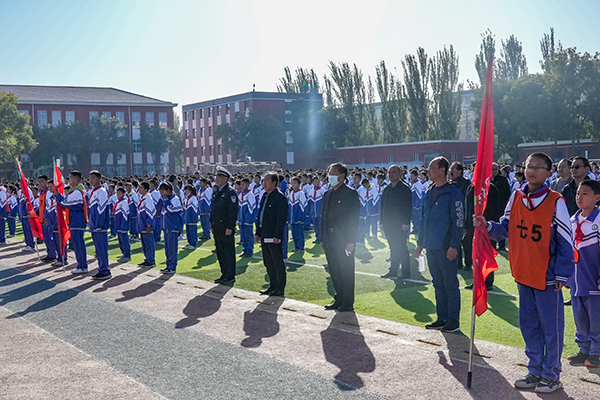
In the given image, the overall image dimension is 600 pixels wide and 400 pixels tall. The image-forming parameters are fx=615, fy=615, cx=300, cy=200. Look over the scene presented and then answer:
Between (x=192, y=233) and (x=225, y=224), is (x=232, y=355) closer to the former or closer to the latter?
(x=225, y=224)

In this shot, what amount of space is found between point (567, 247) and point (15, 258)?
15.8 m

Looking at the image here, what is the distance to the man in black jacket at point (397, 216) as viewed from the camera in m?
11.6

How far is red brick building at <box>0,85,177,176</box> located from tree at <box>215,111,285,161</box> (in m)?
16.7

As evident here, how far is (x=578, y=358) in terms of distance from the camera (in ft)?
21.4

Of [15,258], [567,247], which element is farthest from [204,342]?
[15,258]

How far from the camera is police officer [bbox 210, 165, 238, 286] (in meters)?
12.3

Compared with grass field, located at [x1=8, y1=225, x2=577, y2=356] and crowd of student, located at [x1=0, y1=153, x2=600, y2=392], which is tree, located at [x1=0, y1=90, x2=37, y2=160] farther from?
grass field, located at [x1=8, y1=225, x2=577, y2=356]

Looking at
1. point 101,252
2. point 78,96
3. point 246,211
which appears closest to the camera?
point 101,252

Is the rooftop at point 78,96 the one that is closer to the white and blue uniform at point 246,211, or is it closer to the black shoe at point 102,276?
the white and blue uniform at point 246,211

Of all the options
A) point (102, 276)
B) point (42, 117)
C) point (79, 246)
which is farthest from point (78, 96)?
point (102, 276)

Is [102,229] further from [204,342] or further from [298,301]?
[204,342]

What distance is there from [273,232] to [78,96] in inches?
3051

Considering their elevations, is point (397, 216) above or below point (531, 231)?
below

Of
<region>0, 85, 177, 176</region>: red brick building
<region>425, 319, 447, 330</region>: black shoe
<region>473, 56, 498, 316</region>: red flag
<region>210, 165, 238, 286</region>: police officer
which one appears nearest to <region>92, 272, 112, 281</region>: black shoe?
<region>210, 165, 238, 286</region>: police officer
